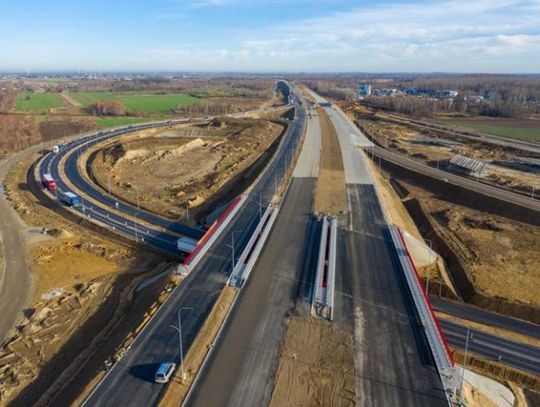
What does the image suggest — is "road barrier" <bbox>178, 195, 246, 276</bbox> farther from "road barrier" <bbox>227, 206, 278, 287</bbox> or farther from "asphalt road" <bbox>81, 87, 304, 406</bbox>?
"road barrier" <bbox>227, 206, 278, 287</bbox>

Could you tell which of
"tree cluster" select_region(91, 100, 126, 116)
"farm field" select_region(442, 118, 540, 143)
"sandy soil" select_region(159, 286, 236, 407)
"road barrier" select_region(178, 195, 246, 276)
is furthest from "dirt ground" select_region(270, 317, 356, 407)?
"tree cluster" select_region(91, 100, 126, 116)

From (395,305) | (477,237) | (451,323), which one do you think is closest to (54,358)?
(395,305)

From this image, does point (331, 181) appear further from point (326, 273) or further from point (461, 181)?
point (326, 273)

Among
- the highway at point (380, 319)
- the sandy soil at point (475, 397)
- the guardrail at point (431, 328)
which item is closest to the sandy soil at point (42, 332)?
the highway at point (380, 319)

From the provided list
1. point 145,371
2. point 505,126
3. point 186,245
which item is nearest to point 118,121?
point 186,245

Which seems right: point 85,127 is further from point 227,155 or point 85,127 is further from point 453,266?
point 453,266

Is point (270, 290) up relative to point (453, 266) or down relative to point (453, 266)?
up

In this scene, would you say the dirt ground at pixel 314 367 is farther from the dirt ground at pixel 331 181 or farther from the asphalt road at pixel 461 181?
the asphalt road at pixel 461 181
